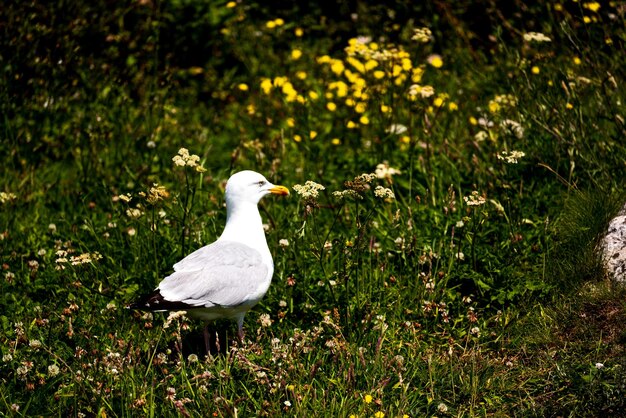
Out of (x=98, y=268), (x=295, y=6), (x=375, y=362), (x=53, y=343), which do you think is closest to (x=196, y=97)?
(x=295, y=6)

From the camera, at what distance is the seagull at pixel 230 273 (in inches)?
139

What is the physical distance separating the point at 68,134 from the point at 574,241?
11.0ft

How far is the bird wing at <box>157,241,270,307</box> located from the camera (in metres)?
3.54

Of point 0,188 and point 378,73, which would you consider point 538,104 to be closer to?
point 378,73

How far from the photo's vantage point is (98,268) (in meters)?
4.30

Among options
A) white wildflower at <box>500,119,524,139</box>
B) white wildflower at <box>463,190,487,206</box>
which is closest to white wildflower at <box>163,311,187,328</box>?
white wildflower at <box>463,190,487,206</box>

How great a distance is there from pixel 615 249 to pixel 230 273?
1.80 meters

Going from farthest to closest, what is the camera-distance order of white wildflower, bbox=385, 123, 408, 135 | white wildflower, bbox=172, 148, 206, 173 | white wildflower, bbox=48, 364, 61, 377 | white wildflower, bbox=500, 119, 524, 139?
white wildflower, bbox=385, 123, 408, 135, white wildflower, bbox=500, 119, 524, 139, white wildflower, bbox=172, 148, 206, 173, white wildflower, bbox=48, 364, 61, 377

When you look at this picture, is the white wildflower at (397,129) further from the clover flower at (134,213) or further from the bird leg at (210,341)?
the bird leg at (210,341)

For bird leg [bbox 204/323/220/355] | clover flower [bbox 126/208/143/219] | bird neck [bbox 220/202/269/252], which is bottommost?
bird leg [bbox 204/323/220/355]

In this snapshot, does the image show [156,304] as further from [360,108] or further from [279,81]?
[279,81]

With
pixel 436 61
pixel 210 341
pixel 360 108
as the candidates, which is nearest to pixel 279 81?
pixel 360 108

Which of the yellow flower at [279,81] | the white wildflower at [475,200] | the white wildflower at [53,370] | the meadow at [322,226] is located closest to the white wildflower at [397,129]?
the meadow at [322,226]

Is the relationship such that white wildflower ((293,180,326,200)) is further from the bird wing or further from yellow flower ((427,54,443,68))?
yellow flower ((427,54,443,68))
